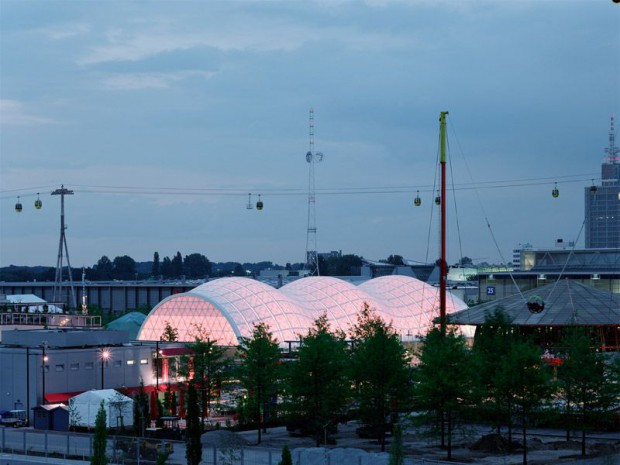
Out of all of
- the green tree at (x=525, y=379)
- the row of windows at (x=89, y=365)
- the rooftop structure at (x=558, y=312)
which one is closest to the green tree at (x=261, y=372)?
the row of windows at (x=89, y=365)

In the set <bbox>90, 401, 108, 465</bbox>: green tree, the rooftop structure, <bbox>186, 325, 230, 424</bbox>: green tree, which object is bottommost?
<bbox>90, 401, 108, 465</bbox>: green tree

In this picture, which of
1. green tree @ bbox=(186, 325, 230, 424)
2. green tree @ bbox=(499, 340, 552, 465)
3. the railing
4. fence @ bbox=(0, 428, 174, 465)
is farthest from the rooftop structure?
the railing

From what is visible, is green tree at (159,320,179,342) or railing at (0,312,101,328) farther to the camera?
railing at (0,312,101,328)

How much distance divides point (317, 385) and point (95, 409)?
14.3 m

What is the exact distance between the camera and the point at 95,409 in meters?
62.6

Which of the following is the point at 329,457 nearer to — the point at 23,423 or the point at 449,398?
the point at 449,398

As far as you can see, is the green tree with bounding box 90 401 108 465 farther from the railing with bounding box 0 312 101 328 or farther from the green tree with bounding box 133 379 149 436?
the railing with bounding box 0 312 101 328

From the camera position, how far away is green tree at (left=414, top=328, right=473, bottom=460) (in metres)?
52.8

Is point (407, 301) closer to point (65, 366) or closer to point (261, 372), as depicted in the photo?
point (65, 366)

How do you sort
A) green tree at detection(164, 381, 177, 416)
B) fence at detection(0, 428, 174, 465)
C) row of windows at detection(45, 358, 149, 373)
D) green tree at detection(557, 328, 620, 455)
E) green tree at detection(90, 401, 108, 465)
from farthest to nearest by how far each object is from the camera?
green tree at detection(164, 381, 177, 416), row of windows at detection(45, 358, 149, 373), green tree at detection(557, 328, 620, 455), fence at detection(0, 428, 174, 465), green tree at detection(90, 401, 108, 465)

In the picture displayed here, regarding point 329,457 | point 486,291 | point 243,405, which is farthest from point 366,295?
point 329,457

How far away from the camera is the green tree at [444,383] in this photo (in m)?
52.8

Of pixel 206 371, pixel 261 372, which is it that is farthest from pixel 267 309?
pixel 261 372

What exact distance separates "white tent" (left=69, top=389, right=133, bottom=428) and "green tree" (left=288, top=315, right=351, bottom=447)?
11278 mm
